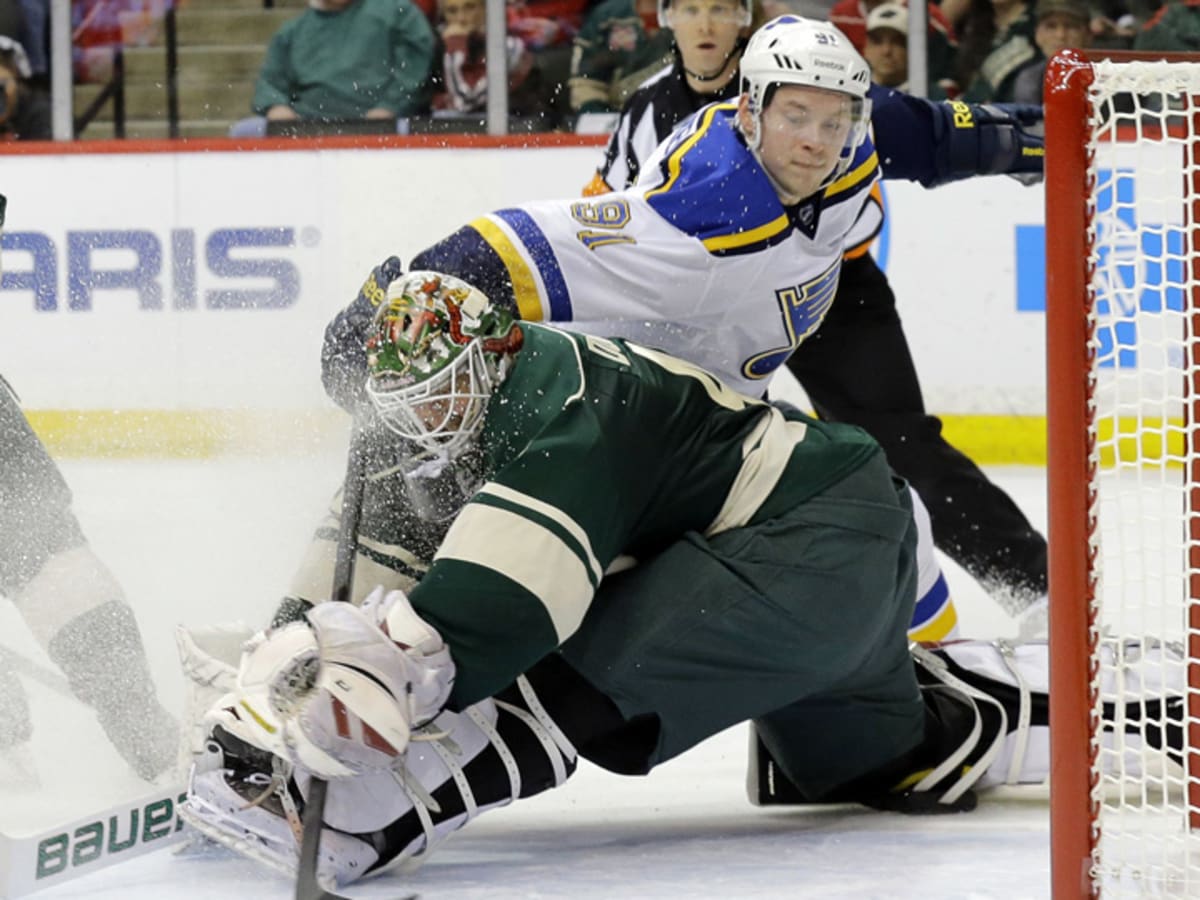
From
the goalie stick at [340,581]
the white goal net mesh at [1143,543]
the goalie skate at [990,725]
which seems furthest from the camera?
the goalie skate at [990,725]

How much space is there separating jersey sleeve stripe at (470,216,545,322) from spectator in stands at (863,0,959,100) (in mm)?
2731

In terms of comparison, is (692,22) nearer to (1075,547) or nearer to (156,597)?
(156,597)

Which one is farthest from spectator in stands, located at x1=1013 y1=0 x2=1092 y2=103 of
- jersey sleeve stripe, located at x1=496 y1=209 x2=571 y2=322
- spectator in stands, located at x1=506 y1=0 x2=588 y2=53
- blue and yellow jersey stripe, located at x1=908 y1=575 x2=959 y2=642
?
jersey sleeve stripe, located at x1=496 y1=209 x2=571 y2=322

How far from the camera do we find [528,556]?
6.13 ft

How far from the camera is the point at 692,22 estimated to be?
3.24 meters

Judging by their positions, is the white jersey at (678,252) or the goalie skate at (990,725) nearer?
the goalie skate at (990,725)

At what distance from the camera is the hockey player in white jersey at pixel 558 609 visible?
1.87 metres

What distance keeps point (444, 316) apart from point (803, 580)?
482 millimetres

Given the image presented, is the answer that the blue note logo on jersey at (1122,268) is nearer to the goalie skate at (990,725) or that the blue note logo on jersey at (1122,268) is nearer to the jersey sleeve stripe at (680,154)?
the goalie skate at (990,725)

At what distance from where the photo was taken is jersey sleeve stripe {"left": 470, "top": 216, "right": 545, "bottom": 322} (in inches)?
99.1

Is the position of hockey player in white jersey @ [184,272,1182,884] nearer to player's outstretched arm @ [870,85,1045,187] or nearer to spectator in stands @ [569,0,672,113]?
player's outstretched arm @ [870,85,1045,187]

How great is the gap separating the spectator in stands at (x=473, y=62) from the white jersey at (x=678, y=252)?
2.48 m

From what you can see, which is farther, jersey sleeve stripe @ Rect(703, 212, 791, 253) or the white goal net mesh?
jersey sleeve stripe @ Rect(703, 212, 791, 253)

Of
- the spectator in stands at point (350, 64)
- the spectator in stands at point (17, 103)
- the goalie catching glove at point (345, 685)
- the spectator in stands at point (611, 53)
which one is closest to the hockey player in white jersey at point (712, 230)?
the goalie catching glove at point (345, 685)
